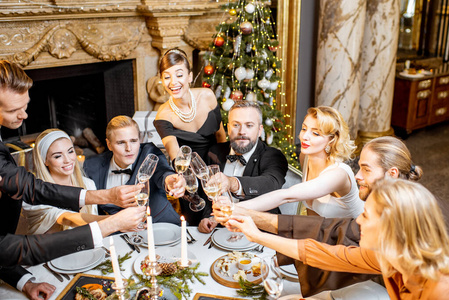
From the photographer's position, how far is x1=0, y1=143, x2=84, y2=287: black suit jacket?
1.90 meters

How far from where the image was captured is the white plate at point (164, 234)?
2188mm

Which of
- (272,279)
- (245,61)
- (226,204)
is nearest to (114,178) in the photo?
(226,204)

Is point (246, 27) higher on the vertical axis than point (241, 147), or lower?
higher

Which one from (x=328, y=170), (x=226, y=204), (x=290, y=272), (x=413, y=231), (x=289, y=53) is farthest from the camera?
(x=289, y=53)

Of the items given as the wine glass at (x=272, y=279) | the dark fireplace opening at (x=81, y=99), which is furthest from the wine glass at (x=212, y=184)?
the dark fireplace opening at (x=81, y=99)

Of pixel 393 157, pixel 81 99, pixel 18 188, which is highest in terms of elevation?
pixel 393 157

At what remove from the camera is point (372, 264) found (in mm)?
1688

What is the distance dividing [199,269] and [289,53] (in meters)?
4.06

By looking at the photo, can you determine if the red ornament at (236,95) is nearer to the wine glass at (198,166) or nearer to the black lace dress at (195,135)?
the black lace dress at (195,135)

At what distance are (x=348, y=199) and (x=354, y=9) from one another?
10.7ft

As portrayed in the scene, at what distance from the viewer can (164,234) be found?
2303 mm

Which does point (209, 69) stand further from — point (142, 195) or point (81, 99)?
point (142, 195)

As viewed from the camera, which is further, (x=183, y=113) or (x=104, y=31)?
(x=104, y=31)

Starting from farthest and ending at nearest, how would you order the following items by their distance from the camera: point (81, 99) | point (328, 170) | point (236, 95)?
point (81, 99), point (236, 95), point (328, 170)
